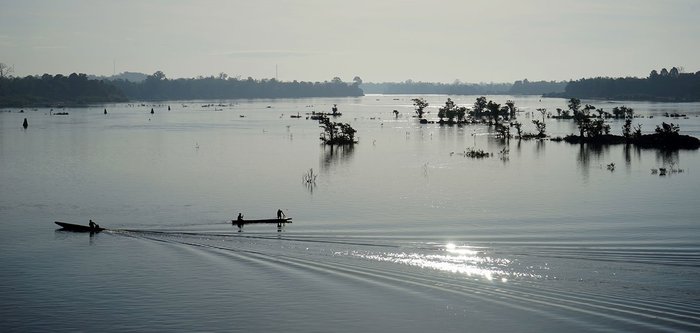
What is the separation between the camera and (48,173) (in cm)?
7812

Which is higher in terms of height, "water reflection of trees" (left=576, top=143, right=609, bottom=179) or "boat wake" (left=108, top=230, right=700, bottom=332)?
"water reflection of trees" (left=576, top=143, right=609, bottom=179)

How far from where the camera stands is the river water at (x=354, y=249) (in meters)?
31.0

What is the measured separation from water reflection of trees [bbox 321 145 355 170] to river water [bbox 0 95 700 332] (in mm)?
4857

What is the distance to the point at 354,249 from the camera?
40.7 m

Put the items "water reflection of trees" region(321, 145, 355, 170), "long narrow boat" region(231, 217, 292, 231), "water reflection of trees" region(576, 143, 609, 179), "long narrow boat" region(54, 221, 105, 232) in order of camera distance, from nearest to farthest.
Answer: "long narrow boat" region(54, 221, 105, 232) → "long narrow boat" region(231, 217, 292, 231) → "water reflection of trees" region(576, 143, 609, 179) → "water reflection of trees" region(321, 145, 355, 170)

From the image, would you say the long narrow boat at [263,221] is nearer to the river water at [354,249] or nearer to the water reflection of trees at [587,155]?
the river water at [354,249]

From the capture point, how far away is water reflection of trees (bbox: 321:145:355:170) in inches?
3489

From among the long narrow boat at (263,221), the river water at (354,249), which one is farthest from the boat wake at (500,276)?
the long narrow boat at (263,221)

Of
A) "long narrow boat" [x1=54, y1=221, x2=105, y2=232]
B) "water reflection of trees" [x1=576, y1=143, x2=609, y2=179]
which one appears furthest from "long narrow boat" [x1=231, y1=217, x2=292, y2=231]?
"water reflection of trees" [x1=576, y1=143, x2=609, y2=179]

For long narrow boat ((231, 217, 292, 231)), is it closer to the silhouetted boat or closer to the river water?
the silhouetted boat

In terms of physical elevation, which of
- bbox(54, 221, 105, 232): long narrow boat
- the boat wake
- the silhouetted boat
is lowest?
the boat wake

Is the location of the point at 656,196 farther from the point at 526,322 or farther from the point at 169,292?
the point at 169,292

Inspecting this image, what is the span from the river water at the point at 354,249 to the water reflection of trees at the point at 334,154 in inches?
191

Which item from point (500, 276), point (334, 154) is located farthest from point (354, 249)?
point (334, 154)
